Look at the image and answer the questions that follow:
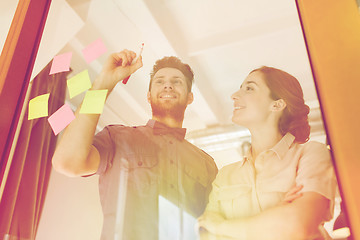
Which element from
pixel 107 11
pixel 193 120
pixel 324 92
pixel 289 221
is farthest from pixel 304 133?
pixel 107 11

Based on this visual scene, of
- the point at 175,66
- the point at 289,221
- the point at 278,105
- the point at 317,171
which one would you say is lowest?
the point at 289,221

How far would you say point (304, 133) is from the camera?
2.69 feet

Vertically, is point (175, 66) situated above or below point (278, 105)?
above

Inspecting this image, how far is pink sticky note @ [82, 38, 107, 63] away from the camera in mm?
1221

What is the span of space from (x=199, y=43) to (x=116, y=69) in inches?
12.6

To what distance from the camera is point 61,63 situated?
1.27m

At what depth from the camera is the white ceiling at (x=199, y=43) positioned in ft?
3.11

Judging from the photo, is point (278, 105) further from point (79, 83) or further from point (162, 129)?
point (79, 83)

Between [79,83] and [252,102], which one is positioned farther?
[79,83]

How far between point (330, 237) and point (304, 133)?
257 mm

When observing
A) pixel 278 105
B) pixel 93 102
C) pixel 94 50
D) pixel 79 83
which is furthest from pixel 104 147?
pixel 278 105

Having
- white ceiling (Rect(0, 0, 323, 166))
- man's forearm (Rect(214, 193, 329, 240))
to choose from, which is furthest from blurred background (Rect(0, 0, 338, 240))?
man's forearm (Rect(214, 193, 329, 240))

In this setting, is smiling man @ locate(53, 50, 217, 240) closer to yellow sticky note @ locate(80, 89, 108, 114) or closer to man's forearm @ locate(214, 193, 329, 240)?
yellow sticky note @ locate(80, 89, 108, 114)

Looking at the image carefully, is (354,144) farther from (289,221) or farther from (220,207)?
(220,207)
